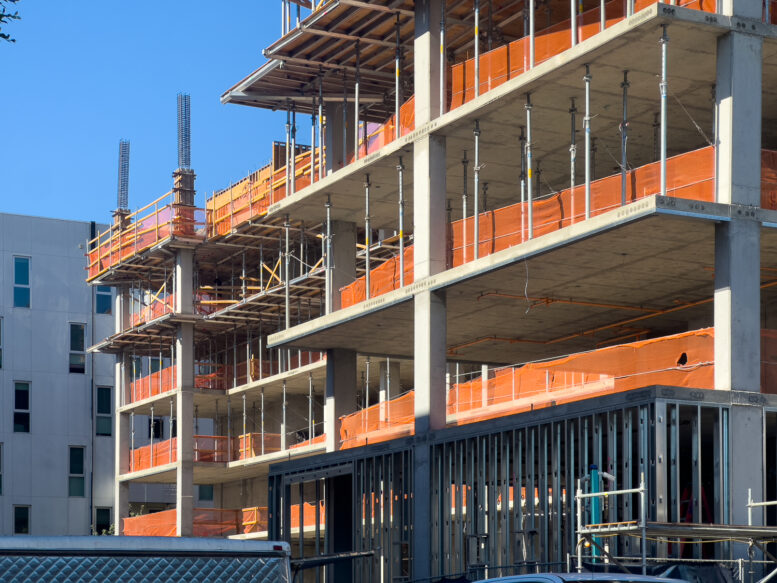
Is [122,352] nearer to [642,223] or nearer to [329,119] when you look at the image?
[329,119]

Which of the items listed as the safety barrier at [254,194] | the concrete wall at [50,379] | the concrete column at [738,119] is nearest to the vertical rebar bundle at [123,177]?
the concrete wall at [50,379]

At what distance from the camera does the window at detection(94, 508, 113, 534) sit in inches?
2766

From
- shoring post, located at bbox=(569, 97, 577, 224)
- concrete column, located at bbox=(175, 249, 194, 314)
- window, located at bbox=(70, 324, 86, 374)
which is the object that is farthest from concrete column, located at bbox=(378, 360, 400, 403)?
window, located at bbox=(70, 324, 86, 374)

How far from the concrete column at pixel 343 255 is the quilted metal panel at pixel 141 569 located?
1089 inches

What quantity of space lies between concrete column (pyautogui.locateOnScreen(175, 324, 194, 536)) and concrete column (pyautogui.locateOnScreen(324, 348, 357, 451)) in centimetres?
1883

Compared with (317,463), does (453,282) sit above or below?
above

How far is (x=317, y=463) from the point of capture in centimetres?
3812

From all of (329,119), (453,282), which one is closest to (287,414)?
(329,119)

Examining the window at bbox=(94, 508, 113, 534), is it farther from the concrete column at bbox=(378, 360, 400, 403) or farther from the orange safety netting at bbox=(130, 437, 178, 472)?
the concrete column at bbox=(378, 360, 400, 403)

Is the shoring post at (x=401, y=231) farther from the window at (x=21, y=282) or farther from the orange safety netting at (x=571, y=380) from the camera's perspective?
the window at (x=21, y=282)

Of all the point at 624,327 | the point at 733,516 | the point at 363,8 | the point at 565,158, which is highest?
the point at 363,8

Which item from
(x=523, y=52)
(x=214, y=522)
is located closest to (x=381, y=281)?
(x=523, y=52)

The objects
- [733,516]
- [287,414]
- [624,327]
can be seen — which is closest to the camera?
[733,516]

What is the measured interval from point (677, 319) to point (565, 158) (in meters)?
5.30
